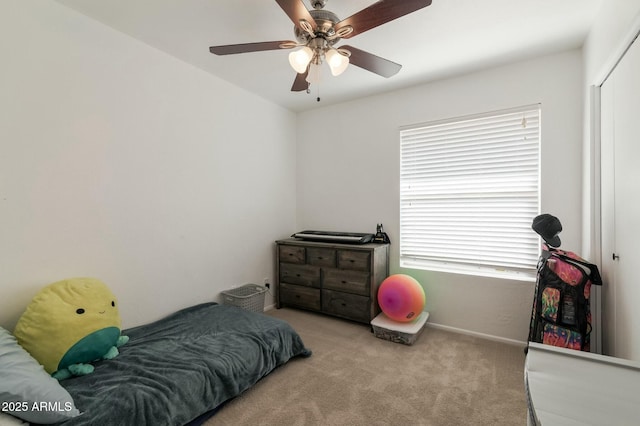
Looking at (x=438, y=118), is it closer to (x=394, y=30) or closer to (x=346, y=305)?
(x=394, y=30)

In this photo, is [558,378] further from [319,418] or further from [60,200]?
[60,200]

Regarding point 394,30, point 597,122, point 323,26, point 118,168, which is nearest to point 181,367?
point 118,168

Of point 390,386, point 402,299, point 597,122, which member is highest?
point 597,122

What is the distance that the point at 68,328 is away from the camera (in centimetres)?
162

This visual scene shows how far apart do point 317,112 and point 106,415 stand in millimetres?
3592

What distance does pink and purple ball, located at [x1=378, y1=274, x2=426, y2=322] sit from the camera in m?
2.69

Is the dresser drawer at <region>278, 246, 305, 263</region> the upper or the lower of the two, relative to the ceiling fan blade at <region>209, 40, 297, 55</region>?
lower

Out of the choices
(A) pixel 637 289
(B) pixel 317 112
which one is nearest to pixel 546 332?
(A) pixel 637 289

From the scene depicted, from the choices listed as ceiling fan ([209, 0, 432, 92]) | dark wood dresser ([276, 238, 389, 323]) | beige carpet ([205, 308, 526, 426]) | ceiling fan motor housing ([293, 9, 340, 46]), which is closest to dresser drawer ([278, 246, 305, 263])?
dark wood dresser ([276, 238, 389, 323])

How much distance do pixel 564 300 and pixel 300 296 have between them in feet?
8.09

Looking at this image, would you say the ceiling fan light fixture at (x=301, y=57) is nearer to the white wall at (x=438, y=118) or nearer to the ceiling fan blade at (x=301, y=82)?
the ceiling fan blade at (x=301, y=82)

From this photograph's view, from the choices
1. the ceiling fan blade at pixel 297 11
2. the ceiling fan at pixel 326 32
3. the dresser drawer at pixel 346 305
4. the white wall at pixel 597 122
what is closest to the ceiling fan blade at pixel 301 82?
the ceiling fan at pixel 326 32

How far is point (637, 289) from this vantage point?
1475mm

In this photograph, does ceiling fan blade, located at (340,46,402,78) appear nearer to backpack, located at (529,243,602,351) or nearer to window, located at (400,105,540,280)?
window, located at (400,105,540,280)
